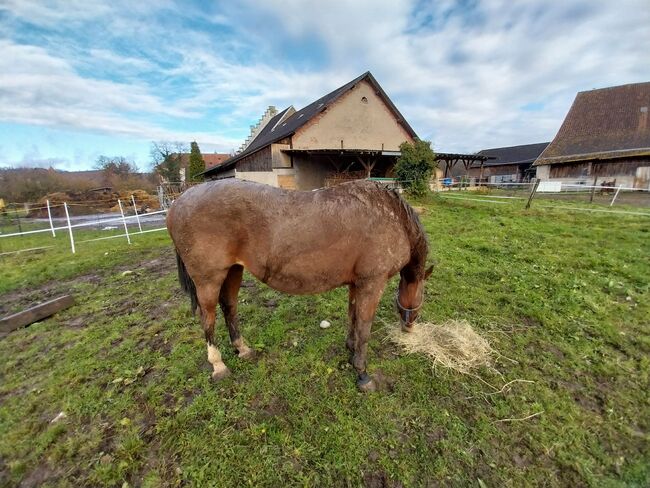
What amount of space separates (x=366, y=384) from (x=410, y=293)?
1023mm

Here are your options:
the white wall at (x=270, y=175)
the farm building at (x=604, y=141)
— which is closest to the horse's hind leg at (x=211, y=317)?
the white wall at (x=270, y=175)

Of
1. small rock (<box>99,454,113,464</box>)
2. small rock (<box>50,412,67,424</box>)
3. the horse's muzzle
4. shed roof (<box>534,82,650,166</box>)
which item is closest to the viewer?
small rock (<box>99,454,113,464</box>)

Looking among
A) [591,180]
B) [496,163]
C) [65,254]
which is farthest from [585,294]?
[496,163]

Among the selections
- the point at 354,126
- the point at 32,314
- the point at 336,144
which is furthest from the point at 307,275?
the point at 354,126

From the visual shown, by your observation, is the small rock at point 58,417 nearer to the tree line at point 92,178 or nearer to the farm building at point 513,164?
the tree line at point 92,178

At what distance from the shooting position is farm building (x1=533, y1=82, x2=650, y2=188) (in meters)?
19.3

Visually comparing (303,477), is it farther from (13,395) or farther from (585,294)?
(585,294)

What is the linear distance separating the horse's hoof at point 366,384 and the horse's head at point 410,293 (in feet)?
2.68

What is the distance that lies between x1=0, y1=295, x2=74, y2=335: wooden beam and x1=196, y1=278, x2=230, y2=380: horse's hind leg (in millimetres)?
3153

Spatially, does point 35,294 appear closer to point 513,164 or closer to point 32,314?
point 32,314

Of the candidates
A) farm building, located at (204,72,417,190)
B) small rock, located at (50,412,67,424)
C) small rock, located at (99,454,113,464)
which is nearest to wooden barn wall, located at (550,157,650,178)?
farm building, located at (204,72,417,190)

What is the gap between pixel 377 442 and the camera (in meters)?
1.92

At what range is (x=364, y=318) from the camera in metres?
2.46

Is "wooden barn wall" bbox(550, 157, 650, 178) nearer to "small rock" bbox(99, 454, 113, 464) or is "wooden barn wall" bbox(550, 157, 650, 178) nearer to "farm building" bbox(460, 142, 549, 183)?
"farm building" bbox(460, 142, 549, 183)
